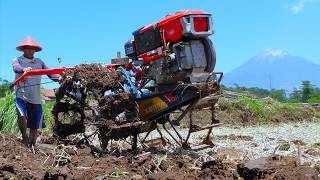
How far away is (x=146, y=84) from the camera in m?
9.09

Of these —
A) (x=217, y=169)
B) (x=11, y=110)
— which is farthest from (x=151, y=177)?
(x=11, y=110)

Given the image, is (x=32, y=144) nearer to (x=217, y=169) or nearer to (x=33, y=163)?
(x=33, y=163)

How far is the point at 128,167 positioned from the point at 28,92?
297 centimetres

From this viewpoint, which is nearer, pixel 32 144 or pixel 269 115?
pixel 32 144

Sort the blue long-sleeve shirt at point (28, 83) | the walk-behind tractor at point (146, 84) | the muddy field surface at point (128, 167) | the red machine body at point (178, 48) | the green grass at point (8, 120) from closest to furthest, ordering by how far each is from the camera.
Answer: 1. the muddy field surface at point (128, 167)
2. the walk-behind tractor at point (146, 84)
3. the red machine body at point (178, 48)
4. the blue long-sleeve shirt at point (28, 83)
5. the green grass at point (8, 120)

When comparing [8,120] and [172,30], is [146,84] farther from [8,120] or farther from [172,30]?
[8,120]

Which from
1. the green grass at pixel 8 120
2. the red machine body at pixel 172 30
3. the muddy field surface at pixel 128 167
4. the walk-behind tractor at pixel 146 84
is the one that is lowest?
the muddy field surface at pixel 128 167

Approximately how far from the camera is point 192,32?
859 cm

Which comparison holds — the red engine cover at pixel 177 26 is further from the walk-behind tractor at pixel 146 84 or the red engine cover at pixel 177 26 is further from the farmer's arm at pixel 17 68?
the farmer's arm at pixel 17 68

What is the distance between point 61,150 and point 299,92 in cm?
3261

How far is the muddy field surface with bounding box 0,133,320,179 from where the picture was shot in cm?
555

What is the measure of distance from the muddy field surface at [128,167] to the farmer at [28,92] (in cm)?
77

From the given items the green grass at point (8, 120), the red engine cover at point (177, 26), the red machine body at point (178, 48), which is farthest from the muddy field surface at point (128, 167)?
the green grass at point (8, 120)

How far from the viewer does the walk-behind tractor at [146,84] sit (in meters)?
8.24
